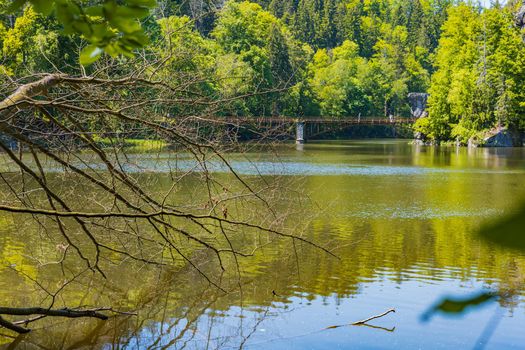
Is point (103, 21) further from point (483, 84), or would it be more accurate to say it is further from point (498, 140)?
point (483, 84)

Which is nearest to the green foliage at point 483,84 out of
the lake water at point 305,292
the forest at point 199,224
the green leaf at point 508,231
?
the forest at point 199,224

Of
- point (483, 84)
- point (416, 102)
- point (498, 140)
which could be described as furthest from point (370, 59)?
point (498, 140)

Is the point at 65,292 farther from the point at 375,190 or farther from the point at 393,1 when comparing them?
the point at 393,1

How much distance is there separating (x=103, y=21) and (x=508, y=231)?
0.61 metres

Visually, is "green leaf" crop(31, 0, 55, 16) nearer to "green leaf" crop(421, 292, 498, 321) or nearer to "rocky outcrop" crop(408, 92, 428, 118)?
"green leaf" crop(421, 292, 498, 321)

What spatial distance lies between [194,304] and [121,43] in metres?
8.42

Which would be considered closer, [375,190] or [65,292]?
[65,292]

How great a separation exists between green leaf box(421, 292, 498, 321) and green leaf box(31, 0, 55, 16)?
2.08 ft

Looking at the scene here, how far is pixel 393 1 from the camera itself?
143m

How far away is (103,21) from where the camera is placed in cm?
100

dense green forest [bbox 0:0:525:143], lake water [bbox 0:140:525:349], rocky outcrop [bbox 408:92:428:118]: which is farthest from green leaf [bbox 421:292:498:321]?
rocky outcrop [bbox 408:92:428:118]

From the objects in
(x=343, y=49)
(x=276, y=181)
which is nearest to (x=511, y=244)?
(x=276, y=181)

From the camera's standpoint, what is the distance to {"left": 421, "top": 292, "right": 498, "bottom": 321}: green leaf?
0.87 meters

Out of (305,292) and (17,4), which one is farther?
(305,292)
